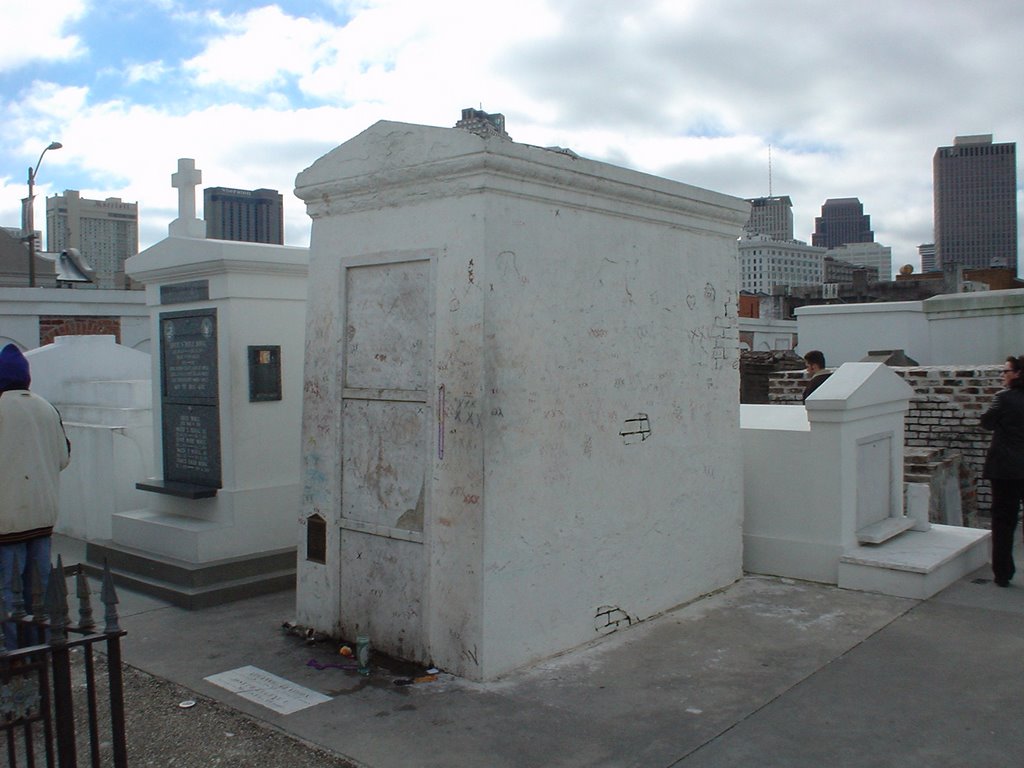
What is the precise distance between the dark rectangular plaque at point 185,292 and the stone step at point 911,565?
5.22 m

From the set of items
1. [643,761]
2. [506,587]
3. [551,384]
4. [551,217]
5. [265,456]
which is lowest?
[643,761]

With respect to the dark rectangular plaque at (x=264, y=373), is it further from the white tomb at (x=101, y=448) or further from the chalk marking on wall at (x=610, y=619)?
the chalk marking on wall at (x=610, y=619)

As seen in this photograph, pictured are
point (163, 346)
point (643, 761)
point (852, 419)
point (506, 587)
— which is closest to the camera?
point (643, 761)

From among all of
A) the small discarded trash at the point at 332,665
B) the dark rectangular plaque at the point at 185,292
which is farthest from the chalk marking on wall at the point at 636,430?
the dark rectangular plaque at the point at 185,292

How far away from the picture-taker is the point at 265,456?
7.14m

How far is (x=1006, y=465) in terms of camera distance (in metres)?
6.56

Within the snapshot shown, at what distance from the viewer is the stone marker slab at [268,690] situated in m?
4.59

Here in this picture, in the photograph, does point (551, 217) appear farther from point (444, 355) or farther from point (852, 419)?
point (852, 419)

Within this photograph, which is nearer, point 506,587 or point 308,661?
point 506,587

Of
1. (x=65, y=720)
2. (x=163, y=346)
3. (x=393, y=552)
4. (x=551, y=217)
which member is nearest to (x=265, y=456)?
(x=163, y=346)

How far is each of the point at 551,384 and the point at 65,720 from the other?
2.98 m

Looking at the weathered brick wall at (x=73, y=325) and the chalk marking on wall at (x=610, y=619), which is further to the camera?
the weathered brick wall at (x=73, y=325)

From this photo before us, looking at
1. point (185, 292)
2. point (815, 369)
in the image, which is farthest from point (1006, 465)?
point (185, 292)

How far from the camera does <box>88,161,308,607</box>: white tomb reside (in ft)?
22.5
